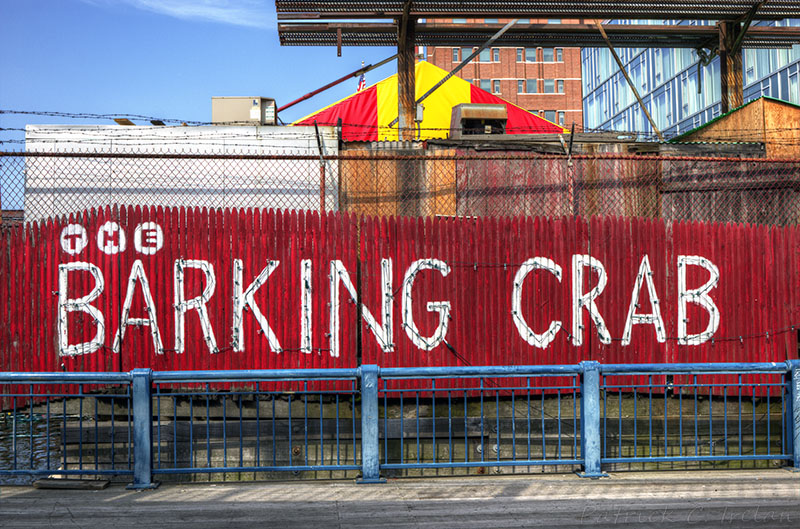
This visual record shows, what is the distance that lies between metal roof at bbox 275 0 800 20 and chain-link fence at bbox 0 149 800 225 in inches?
141

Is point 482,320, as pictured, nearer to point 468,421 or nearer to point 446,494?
point 468,421

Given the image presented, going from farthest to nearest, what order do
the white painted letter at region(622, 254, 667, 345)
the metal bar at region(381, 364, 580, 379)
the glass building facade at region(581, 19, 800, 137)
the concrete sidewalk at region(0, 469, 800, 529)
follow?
the glass building facade at region(581, 19, 800, 137) → the white painted letter at region(622, 254, 667, 345) → the metal bar at region(381, 364, 580, 379) → the concrete sidewalk at region(0, 469, 800, 529)

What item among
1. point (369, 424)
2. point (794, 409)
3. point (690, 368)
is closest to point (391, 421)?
point (369, 424)

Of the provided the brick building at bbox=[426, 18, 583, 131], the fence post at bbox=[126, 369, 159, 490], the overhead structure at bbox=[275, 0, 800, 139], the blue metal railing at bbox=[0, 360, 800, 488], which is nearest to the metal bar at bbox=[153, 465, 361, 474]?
the fence post at bbox=[126, 369, 159, 490]

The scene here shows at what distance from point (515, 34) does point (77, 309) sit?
38.8 ft

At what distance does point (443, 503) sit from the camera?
6750 millimetres

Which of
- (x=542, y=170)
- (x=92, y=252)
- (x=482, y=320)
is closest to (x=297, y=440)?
(x=482, y=320)

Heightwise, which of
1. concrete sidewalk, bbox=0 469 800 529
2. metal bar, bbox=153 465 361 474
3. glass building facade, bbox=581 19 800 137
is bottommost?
concrete sidewalk, bbox=0 469 800 529

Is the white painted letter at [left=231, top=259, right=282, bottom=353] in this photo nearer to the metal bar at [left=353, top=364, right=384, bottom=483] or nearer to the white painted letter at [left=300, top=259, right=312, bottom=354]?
the white painted letter at [left=300, top=259, right=312, bottom=354]

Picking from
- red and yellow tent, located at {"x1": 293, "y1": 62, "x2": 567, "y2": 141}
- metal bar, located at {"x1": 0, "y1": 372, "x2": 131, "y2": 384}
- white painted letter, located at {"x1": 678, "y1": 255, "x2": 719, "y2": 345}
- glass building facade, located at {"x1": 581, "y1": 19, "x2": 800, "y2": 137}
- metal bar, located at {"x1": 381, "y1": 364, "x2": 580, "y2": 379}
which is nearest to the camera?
metal bar, located at {"x1": 0, "y1": 372, "x2": 131, "y2": 384}

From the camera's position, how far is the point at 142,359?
31.6 ft

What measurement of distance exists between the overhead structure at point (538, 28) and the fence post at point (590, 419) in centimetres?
632

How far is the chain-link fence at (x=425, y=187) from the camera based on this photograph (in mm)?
11617

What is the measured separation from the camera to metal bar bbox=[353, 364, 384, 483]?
284 inches
